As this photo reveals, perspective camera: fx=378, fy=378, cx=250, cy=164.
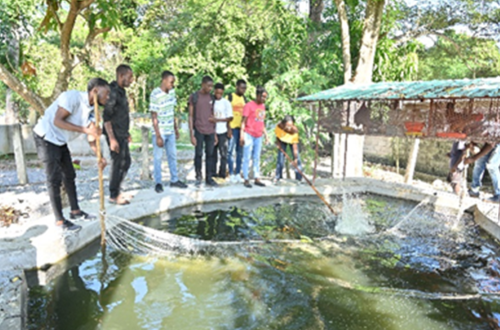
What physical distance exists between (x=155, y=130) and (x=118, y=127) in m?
0.73

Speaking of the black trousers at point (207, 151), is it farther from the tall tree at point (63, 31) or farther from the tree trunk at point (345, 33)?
the tree trunk at point (345, 33)

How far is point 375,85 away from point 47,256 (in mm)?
6666

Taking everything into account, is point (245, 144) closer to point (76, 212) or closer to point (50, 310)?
point (76, 212)

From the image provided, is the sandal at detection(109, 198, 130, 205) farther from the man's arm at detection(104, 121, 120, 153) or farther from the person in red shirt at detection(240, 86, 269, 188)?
the person in red shirt at detection(240, 86, 269, 188)

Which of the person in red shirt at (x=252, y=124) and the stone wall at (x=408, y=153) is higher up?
the person in red shirt at (x=252, y=124)

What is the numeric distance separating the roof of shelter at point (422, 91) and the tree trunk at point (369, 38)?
1.34m

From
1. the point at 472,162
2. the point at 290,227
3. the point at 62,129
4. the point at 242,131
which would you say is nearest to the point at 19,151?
the point at 62,129

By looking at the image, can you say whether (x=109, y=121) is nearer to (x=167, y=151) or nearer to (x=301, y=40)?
(x=167, y=151)

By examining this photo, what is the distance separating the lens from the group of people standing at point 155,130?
4.17 m

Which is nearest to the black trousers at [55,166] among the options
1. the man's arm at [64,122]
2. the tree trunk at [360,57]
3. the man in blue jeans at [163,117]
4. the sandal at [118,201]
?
the man's arm at [64,122]

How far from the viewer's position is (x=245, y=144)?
285 inches

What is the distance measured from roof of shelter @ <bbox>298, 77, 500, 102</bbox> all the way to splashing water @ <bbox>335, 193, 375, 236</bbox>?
6.64 feet

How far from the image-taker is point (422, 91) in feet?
20.7

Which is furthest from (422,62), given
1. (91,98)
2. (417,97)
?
(91,98)
